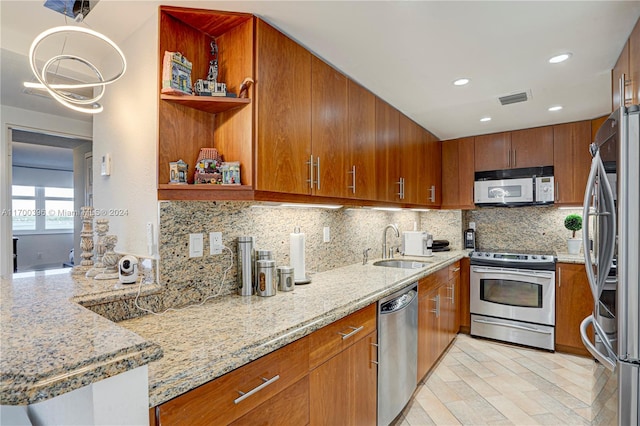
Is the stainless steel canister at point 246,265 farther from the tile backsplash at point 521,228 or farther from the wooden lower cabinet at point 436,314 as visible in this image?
the tile backsplash at point 521,228

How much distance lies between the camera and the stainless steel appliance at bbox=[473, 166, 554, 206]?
343cm

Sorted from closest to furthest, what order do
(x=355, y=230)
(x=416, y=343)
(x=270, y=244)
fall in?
(x=270, y=244), (x=416, y=343), (x=355, y=230)

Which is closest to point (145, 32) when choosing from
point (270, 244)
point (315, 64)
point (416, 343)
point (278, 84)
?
point (278, 84)

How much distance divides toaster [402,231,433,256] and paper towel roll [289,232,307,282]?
1.80 metres

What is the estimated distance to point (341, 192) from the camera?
211 centimetres

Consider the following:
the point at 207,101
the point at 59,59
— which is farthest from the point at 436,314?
the point at 59,59

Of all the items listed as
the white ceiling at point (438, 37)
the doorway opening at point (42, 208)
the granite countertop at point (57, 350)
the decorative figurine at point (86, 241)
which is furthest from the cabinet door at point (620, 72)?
the doorway opening at point (42, 208)

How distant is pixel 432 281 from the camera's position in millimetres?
2744

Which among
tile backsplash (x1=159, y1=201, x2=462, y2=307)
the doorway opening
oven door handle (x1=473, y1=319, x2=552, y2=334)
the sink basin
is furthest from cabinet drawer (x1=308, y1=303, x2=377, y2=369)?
the doorway opening

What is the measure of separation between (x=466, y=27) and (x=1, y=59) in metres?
2.67

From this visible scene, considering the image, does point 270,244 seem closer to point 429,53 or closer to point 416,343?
point 416,343

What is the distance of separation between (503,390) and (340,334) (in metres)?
1.84

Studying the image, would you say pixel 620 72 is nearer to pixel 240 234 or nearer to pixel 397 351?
pixel 397 351

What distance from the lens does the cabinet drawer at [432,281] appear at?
2490mm
